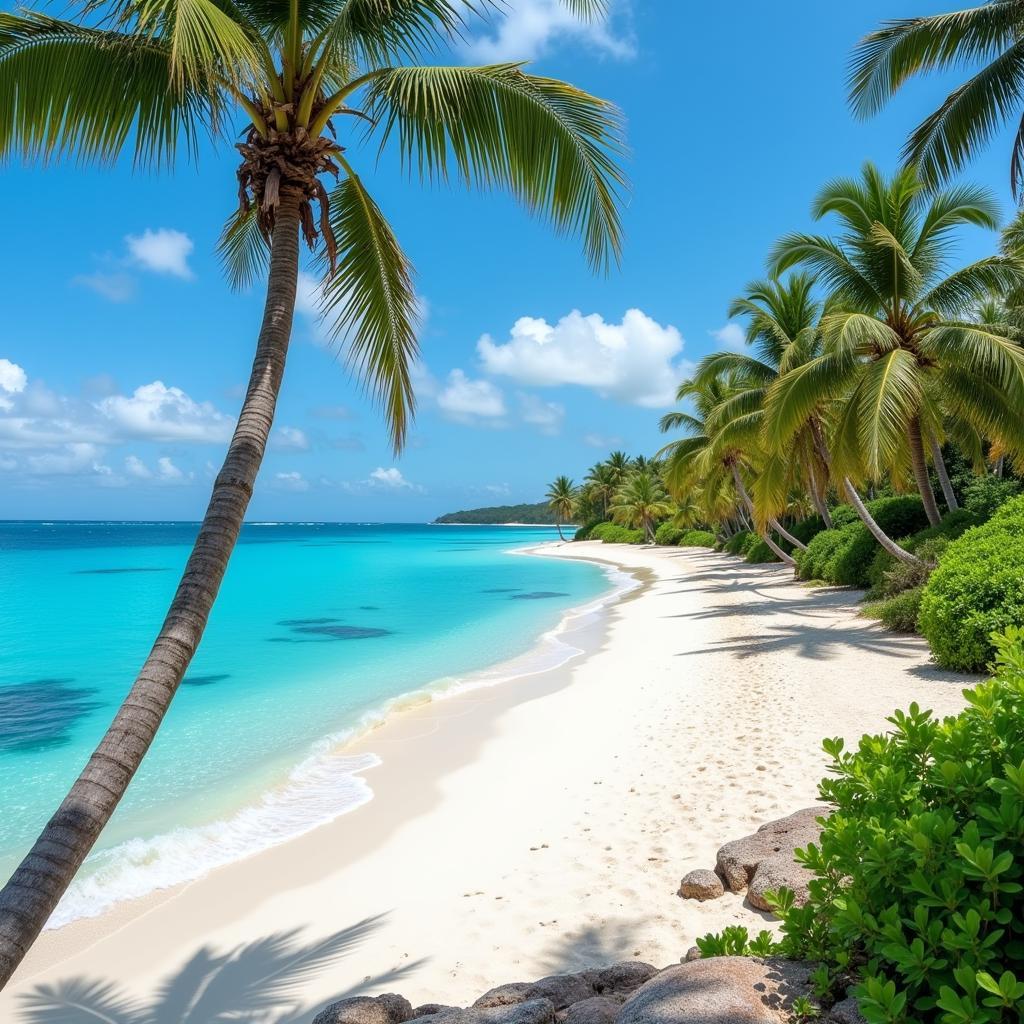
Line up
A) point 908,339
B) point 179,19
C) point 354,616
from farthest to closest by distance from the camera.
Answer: point 354,616, point 908,339, point 179,19

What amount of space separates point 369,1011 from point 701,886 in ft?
7.12

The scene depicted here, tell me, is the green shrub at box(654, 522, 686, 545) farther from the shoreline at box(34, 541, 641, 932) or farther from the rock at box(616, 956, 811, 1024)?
the rock at box(616, 956, 811, 1024)

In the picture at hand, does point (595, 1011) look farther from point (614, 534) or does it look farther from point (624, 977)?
point (614, 534)

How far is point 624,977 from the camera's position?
308 centimetres

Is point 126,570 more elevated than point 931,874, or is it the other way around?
point 931,874

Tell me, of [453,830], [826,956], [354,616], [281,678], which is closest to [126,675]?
[281,678]

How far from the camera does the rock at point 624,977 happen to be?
9.91 feet

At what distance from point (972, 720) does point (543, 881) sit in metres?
3.62

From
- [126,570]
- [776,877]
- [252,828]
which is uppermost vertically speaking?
[776,877]

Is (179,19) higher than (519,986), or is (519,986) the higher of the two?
(179,19)

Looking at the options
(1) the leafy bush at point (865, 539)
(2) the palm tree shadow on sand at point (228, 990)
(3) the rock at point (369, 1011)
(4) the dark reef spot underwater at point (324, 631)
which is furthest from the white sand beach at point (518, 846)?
(4) the dark reef spot underwater at point (324, 631)

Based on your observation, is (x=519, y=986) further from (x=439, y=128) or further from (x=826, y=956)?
(x=439, y=128)

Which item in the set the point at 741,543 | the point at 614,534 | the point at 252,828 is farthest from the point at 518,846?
the point at 614,534

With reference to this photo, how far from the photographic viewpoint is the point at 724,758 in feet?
22.9
